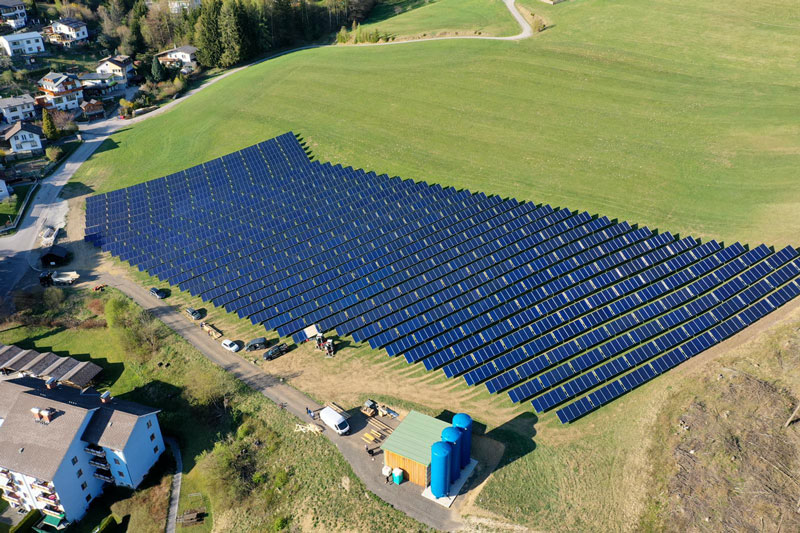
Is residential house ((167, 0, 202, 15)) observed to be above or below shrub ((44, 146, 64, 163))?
above

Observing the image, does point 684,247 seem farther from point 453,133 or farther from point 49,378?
point 49,378

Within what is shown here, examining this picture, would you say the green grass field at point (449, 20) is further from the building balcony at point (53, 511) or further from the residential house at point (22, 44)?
the building balcony at point (53, 511)

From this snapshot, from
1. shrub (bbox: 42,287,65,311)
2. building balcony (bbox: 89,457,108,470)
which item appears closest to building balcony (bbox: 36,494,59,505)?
building balcony (bbox: 89,457,108,470)

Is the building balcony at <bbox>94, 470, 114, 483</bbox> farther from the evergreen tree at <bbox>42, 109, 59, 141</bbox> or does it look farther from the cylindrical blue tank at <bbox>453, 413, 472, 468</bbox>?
the evergreen tree at <bbox>42, 109, 59, 141</bbox>

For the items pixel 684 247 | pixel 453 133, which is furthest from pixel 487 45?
pixel 684 247

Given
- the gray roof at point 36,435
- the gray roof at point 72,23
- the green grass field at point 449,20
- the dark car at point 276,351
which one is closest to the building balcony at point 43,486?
the gray roof at point 36,435
